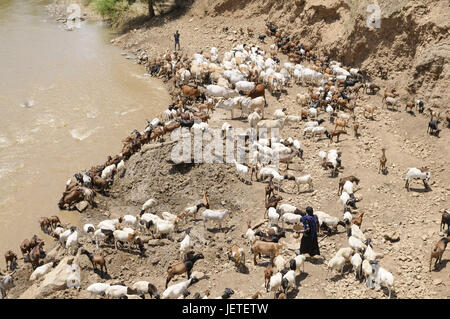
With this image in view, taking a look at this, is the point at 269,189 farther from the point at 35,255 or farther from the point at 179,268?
the point at 35,255

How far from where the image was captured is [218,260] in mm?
10367

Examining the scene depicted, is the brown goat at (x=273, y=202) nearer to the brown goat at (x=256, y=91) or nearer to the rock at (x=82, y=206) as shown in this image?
the rock at (x=82, y=206)

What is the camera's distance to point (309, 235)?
9594 millimetres

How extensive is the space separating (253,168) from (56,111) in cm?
1150

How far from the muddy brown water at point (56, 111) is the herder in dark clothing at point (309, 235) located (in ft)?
23.2

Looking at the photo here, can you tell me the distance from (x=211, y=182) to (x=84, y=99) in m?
11.2

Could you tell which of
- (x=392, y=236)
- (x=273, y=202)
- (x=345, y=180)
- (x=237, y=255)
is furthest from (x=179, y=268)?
(x=345, y=180)

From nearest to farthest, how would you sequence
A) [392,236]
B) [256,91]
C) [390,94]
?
[392,236]
[390,94]
[256,91]

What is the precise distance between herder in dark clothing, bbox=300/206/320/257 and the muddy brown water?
23.2 ft

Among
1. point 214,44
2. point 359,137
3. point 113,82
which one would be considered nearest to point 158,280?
point 359,137

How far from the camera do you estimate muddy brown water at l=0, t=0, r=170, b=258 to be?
14242mm

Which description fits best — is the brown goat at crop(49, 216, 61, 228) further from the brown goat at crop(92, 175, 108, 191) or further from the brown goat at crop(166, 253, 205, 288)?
the brown goat at crop(166, 253, 205, 288)

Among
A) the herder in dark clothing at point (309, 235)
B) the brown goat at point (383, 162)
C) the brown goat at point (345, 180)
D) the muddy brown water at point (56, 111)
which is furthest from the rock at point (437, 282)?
the muddy brown water at point (56, 111)
